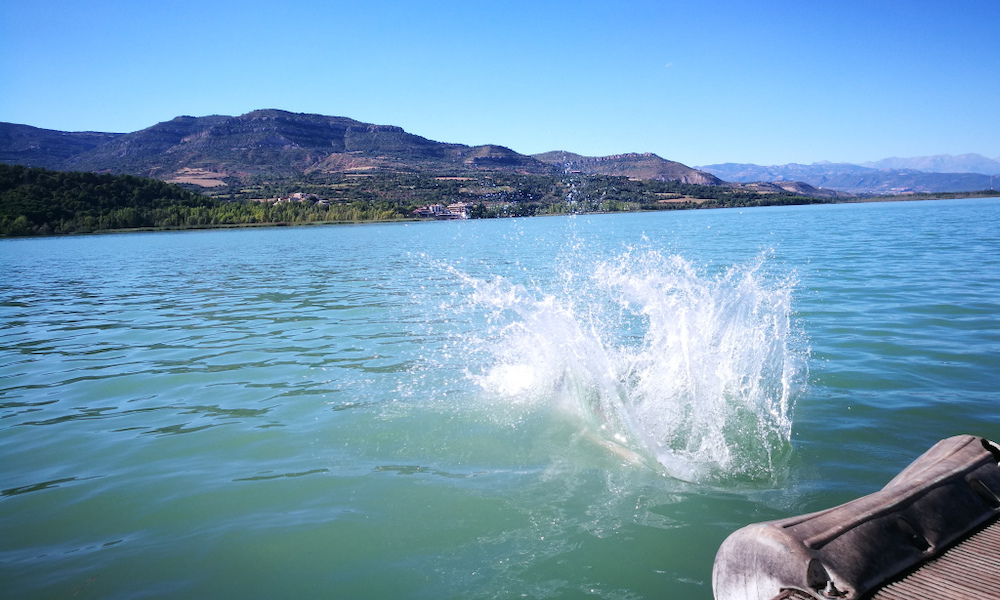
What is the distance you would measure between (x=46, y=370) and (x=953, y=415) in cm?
1514

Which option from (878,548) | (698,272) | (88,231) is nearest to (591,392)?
(878,548)

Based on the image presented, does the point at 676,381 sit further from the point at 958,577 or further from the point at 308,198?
the point at 308,198

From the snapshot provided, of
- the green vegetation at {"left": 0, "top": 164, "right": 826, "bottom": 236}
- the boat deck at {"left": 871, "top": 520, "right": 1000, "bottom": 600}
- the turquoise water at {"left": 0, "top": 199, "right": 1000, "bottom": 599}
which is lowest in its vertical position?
the turquoise water at {"left": 0, "top": 199, "right": 1000, "bottom": 599}

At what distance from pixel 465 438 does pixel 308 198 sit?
475 ft

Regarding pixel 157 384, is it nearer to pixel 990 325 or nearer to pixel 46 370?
pixel 46 370

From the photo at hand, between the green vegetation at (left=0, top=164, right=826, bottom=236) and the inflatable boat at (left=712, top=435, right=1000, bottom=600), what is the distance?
11036 cm

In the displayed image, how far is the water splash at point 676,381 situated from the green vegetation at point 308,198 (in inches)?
4144

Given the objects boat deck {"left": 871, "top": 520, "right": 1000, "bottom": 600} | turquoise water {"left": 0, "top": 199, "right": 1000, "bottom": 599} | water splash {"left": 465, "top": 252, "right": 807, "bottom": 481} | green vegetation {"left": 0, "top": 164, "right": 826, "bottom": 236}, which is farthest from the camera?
green vegetation {"left": 0, "top": 164, "right": 826, "bottom": 236}

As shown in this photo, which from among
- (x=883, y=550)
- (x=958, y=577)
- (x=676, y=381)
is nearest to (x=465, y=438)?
(x=676, y=381)

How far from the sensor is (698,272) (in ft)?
70.3

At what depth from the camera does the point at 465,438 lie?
7562 millimetres

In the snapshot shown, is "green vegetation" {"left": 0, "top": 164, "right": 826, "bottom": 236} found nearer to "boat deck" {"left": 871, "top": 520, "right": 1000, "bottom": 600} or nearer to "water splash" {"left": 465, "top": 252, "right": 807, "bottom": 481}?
"water splash" {"left": 465, "top": 252, "right": 807, "bottom": 481}

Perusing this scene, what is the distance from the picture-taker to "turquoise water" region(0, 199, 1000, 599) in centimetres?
498

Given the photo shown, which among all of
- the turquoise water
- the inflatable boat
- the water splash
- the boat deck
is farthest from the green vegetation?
the boat deck
